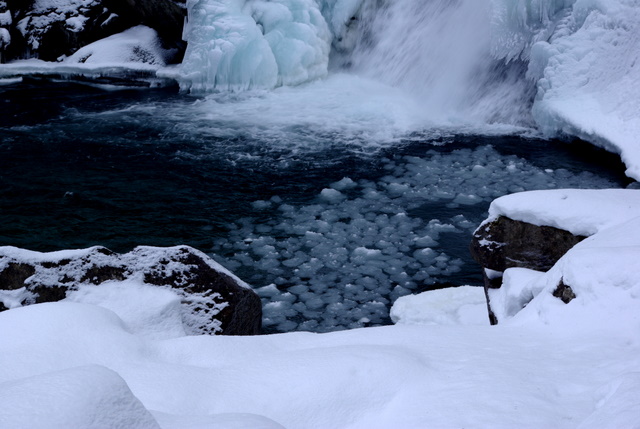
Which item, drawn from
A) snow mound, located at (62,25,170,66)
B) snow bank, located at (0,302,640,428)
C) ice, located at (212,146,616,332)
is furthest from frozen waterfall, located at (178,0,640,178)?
snow bank, located at (0,302,640,428)

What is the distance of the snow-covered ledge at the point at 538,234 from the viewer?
4.13m

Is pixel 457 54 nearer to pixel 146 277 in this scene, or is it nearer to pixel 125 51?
pixel 125 51

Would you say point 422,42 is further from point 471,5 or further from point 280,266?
point 280,266

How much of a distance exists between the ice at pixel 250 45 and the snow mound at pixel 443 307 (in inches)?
310

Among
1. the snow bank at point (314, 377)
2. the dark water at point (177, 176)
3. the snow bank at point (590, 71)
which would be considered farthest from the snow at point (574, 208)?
the snow bank at point (590, 71)

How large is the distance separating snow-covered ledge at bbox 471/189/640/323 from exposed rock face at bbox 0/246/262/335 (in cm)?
183

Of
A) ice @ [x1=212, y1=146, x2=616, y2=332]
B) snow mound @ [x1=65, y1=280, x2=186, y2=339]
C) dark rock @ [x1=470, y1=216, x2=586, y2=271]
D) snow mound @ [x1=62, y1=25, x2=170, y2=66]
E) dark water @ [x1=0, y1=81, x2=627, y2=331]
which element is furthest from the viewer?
snow mound @ [x1=62, y1=25, x2=170, y2=66]

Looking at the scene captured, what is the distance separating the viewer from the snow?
4.57 metres

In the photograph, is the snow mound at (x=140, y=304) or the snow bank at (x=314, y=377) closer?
the snow bank at (x=314, y=377)

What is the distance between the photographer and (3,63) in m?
15.3

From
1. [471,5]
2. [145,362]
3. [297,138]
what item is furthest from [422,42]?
[145,362]

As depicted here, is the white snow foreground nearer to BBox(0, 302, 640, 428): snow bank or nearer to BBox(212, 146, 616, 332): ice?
BBox(0, 302, 640, 428): snow bank

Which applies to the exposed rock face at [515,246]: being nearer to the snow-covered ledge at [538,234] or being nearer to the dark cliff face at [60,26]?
the snow-covered ledge at [538,234]

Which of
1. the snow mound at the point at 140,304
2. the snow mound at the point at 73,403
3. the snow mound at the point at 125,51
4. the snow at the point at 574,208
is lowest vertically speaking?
the snow mound at the point at 125,51
